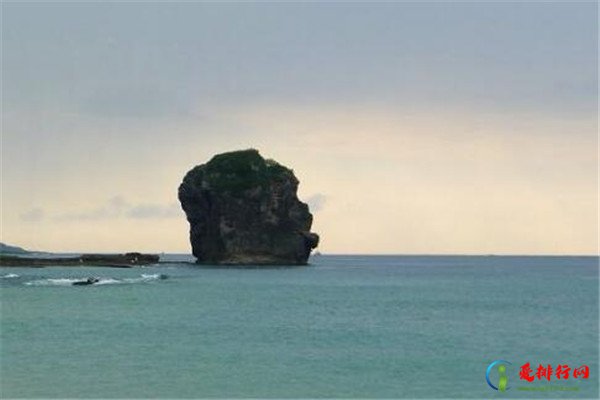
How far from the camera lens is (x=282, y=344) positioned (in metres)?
46.1

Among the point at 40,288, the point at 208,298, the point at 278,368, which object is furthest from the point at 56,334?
the point at 40,288

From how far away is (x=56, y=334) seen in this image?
4959cm

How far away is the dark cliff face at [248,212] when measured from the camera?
161 meters

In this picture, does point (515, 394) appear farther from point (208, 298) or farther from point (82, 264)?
point (82, 264)

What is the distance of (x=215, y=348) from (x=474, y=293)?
56.4 meters

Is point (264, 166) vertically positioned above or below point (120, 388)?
above
